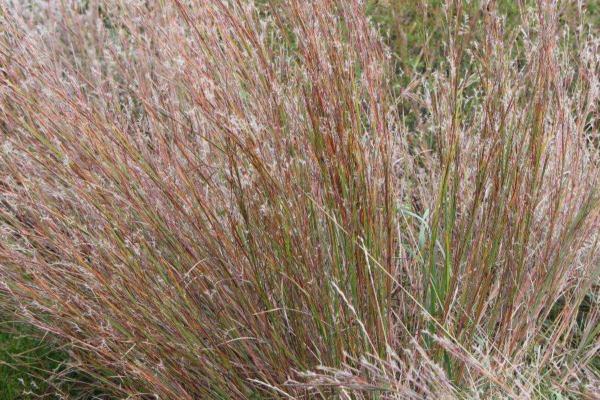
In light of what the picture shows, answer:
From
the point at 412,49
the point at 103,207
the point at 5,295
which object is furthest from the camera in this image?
the point at 412,49

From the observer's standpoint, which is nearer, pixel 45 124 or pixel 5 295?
pixel 45 124

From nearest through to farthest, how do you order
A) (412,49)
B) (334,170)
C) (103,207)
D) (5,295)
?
(334,170) → (103,207) → (5,295) → (412,49)

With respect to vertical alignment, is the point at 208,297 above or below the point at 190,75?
below

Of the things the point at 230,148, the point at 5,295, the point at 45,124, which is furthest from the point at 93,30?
the point at 230,148

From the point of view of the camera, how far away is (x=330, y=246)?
8.30 feet

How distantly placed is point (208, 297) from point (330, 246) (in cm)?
43

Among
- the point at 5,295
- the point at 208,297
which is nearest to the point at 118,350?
the point at 208,297

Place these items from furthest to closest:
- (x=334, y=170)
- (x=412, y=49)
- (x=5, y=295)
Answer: (x=412, y=49), (x=5, y=295), (x=334, y=170)

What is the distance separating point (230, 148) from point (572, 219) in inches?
43.4

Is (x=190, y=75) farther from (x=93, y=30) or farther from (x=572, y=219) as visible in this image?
(x=93, y=30)

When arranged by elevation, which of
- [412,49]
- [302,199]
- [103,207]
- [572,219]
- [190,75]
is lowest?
[412,49]

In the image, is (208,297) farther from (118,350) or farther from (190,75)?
(190,75)

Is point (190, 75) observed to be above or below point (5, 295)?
above

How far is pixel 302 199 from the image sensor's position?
8.14 ft
